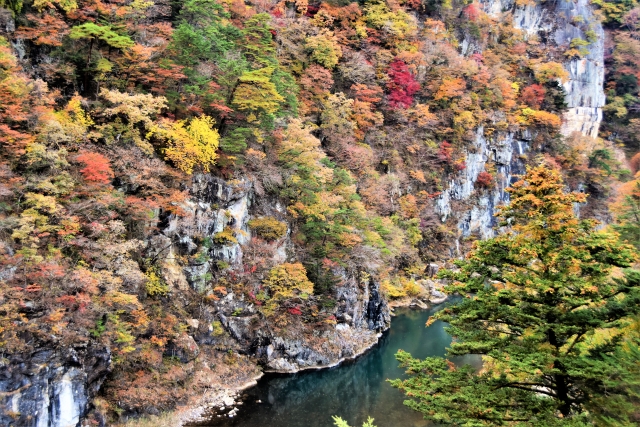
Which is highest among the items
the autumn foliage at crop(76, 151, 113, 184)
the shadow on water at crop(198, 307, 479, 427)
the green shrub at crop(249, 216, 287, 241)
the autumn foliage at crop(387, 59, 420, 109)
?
the autumn foliage at crop(387, 59, 420, 109)

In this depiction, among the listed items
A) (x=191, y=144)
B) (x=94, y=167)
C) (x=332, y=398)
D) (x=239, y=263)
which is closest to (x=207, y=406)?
(x=332, y=398)

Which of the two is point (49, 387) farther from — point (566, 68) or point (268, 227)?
point (566, 68)

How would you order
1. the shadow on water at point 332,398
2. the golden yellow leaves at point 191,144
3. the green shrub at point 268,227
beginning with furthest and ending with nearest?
1. the green shrub at point 268,227
2. the golden yellow leaves at point 191,144
3. the shadow on water at point 332,398

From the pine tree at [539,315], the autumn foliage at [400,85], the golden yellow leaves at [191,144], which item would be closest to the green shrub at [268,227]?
the golden yellow leaves at [191,144]

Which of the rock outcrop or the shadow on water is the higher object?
the rock outcrop

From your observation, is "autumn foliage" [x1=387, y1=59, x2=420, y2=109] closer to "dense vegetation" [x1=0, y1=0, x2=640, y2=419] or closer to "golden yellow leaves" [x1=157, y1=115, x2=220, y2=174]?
"dense vegetation" [x1=0, y1=0, x2=640, y2=419]

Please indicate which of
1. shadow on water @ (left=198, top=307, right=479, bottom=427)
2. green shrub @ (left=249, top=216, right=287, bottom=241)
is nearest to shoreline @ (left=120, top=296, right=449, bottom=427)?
shadow on water @ (left=198, top=307, right=479, bottom=427)

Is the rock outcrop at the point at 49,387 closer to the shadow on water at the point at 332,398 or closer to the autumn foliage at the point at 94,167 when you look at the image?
the shadow on water at the point at 332,398
